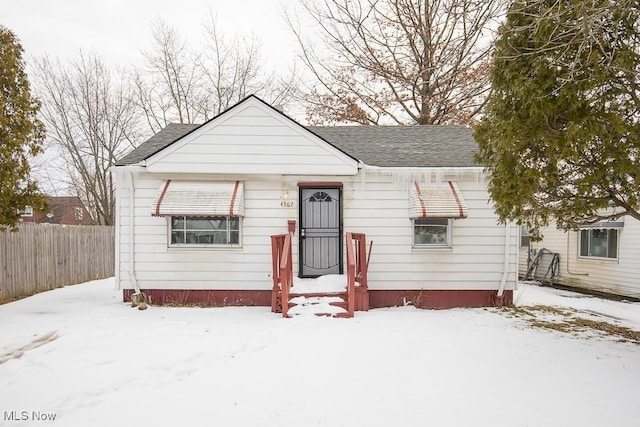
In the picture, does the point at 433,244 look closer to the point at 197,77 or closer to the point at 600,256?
the point at 600,256

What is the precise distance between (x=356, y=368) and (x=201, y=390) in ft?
5.24

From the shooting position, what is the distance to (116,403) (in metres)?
3.03

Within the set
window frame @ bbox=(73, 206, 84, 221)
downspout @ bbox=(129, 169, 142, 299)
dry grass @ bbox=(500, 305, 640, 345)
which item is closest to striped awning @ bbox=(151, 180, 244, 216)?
downspout @ bbox=(129, 169, 142, 299)

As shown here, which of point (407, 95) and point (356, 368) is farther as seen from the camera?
point (407, 95)

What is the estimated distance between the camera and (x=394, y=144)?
808 cm

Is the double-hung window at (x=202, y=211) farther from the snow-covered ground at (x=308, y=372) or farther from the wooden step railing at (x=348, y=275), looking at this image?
the snow-covered ground at (x=308, y=372)

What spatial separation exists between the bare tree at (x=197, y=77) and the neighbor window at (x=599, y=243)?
13626 mm

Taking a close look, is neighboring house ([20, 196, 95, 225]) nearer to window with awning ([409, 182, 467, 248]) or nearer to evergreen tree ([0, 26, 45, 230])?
evergreen tree ([0, 26, 45, 230])

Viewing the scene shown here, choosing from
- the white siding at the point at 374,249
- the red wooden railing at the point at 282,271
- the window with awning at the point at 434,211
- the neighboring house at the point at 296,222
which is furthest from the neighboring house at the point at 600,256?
the red wooden railing at the point at 282,271

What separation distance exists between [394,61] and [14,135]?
13009mm

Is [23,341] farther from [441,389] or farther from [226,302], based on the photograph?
[441,389]

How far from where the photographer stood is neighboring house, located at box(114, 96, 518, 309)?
6.69 meters

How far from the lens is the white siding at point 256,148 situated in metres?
6.60

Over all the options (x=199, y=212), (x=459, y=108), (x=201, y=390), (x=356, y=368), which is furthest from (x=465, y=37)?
(x=201, y=390)
